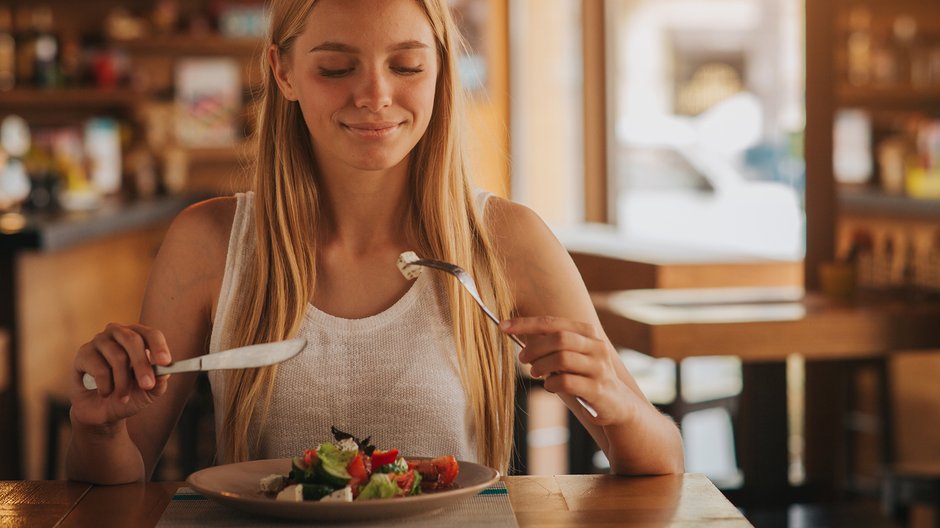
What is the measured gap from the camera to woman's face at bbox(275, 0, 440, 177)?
147 centimetres

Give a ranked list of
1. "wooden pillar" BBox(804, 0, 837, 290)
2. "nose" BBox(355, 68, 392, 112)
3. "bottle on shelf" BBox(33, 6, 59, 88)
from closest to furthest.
→ "nose" BBox(355, 68, 392, 112) → "wooden pillar" BBox(804, 0, 837, 290) → "bottle on shelf" BBox(33, 6, 59, 88)

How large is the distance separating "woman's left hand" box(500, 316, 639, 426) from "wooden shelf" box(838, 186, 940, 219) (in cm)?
230

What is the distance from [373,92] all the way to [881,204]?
2.38 m

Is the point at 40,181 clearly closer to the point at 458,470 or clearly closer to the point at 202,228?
the point at 202,228

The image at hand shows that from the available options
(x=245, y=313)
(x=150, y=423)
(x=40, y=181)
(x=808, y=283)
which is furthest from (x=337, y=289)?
(x=40, y=181)

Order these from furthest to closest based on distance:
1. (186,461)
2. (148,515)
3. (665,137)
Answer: (665,137) → (186,461) → (148,515)

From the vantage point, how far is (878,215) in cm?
346

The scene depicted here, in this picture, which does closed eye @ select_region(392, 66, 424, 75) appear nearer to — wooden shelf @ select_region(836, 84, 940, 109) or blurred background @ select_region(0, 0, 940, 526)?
blurred background @ select_region(0, 0, 940, 526)

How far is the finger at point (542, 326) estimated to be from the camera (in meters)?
1.19

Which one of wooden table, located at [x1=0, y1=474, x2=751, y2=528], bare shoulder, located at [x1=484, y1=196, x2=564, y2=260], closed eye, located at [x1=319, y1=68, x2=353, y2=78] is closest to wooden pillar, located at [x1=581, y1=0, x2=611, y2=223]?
bare shoulder, located at [x1=484, y1=196, x2=564, y2=260]

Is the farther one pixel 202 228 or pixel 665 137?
pixel 665 137

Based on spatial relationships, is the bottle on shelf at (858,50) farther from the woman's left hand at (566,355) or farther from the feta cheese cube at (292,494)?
the feta cheese cube at (292,494)

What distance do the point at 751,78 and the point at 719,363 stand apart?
3.67ft

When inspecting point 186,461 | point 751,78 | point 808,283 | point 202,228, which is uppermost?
point 751,78
